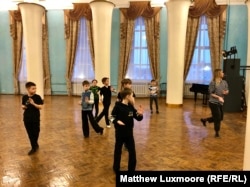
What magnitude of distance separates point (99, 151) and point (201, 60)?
9.98m

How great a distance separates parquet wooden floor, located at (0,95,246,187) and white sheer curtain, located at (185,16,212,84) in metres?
5.39

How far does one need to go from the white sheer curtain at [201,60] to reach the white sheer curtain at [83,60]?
5.81m

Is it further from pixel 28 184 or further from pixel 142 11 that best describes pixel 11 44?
pixel 28 184

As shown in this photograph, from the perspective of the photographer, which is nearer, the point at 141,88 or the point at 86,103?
the point at 86,103

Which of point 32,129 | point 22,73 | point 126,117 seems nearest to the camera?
point 126,117

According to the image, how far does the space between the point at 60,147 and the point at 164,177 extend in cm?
398

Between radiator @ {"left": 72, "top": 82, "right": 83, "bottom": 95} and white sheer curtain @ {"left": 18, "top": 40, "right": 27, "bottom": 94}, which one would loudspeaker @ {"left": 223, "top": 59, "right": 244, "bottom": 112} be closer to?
radiator @ {"left": 72, "top": 82, "right": 83, "bottom": 95}

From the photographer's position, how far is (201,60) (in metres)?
13.3

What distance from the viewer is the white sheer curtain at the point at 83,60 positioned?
46.3 ft

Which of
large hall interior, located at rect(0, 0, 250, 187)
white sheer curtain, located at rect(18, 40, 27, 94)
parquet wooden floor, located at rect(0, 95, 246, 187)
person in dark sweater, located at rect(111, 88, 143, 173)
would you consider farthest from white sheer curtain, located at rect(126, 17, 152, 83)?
person in dark sweater, located at rect(111, 88, 143, 173)

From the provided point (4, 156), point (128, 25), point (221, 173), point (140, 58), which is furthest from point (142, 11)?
point (221, 173)

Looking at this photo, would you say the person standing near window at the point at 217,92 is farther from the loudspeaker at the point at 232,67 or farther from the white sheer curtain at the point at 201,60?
the white sheer curtain at the point at 201,60

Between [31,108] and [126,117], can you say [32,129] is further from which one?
[126,117]

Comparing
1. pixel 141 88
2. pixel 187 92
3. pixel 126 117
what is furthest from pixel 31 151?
pixel 187 92
